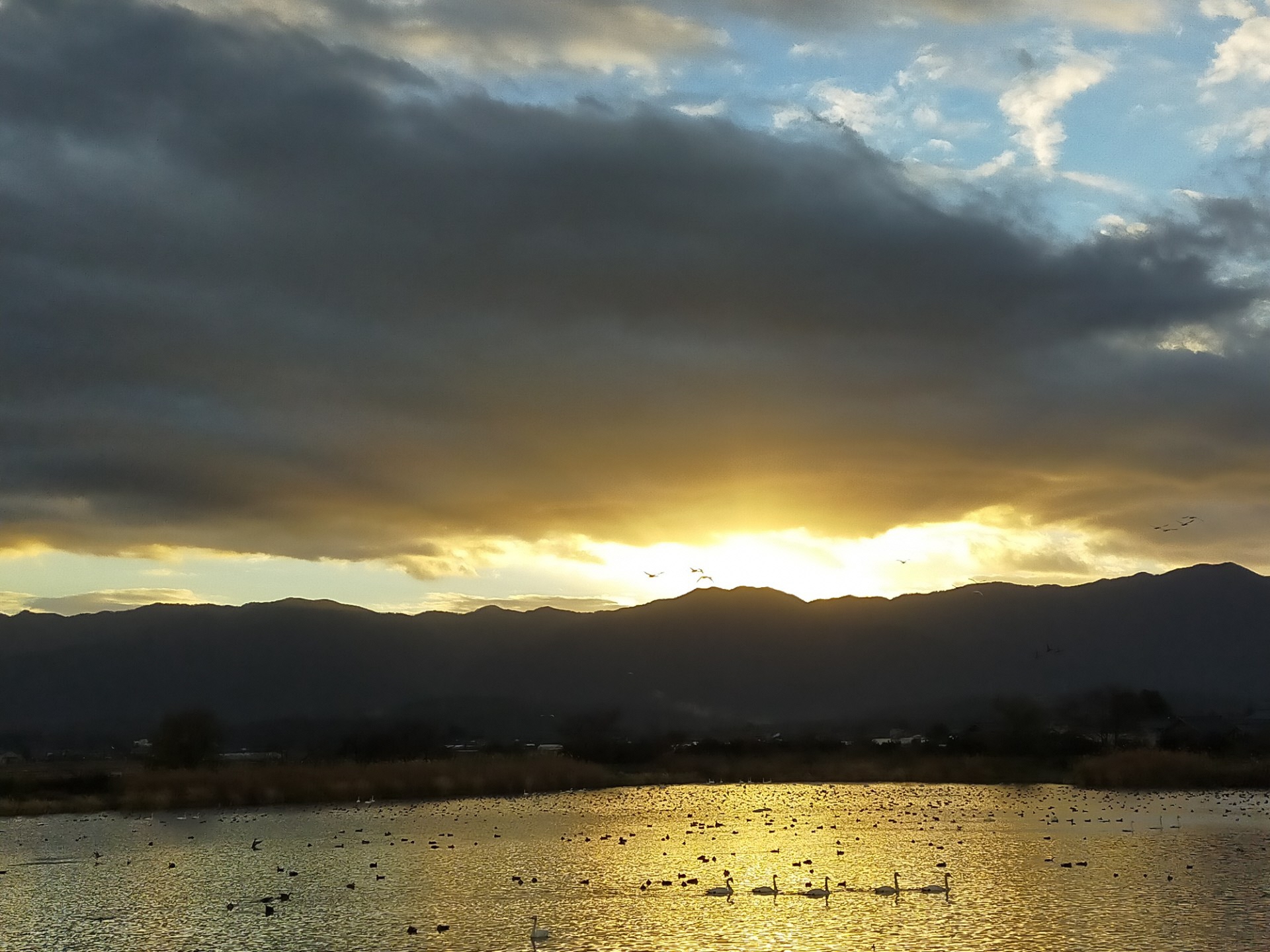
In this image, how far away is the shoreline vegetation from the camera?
85.6m

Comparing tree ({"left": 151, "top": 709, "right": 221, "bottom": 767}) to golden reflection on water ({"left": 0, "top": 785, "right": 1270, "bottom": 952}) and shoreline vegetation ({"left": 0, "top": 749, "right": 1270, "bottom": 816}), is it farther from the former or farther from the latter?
golden reflection on water ({"left": 0, "top": 785, "right": 1270, "bottom": 952})

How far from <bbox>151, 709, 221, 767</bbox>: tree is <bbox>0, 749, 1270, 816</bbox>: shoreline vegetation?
11.7 metres

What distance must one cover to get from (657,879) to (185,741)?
80.9 m

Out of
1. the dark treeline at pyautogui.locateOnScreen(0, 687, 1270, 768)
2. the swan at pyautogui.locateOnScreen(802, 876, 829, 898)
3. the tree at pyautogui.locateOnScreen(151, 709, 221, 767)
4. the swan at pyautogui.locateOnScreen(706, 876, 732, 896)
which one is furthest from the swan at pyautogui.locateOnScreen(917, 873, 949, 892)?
the tree at pyautogui.locateOnScreen(151, 709, 221, 767)

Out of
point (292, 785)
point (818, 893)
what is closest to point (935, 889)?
point (818, 893)

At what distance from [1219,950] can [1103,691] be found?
17394cm

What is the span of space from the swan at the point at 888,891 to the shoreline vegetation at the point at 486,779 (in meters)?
53.0

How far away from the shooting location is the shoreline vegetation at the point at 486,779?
85.6 meters

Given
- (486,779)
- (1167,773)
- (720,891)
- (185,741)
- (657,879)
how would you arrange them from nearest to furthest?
(720,891) → (657,879) → (1167,773) → (486,779) → (185,741)

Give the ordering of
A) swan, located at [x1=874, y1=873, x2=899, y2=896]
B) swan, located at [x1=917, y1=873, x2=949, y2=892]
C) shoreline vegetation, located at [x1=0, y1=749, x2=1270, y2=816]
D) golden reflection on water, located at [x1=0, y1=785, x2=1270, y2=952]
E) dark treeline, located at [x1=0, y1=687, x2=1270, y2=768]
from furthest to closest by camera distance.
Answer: dark treeline, located at [x1=0, y1=687, x2=1270, y2=768]
shoreline vegetation, located at [x1=0, y1=749, x2=1270, y2=816]
swan, located at [x1=917, y1=873, x2=949, y2=892]
swan, located at [x1=874, y1=873, x2=899, y2=896]
golden reflection on water, located at [x1=0, y1=785, x2=1270, y2=952]

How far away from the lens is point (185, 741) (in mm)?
112500

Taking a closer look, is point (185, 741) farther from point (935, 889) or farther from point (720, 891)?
point (935, 889)

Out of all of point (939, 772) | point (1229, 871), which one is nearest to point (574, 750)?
point (939, 772)

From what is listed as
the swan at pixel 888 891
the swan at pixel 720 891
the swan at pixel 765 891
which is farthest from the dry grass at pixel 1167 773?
the swan at pixel 720 891
